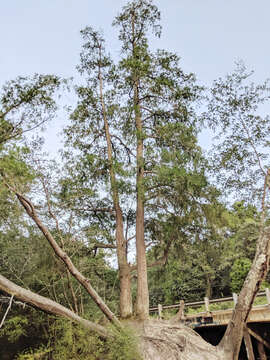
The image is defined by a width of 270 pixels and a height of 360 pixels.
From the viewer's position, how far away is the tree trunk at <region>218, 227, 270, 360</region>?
5641 mm

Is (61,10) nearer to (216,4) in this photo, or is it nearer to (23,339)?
(216,4)

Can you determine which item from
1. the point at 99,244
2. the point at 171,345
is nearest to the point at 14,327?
the point at 99,244

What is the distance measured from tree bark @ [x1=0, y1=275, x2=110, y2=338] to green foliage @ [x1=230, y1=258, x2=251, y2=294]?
38.9 feet

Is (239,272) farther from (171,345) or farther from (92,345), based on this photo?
(92,345)

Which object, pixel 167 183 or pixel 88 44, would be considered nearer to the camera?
pixel 167 183

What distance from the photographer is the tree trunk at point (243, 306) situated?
5.64 meters

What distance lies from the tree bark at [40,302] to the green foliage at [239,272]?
1186 centimetres

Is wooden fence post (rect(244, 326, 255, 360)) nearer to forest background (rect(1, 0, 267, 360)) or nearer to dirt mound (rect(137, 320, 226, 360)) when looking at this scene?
forest background (rect(1, 0, 267, 360))

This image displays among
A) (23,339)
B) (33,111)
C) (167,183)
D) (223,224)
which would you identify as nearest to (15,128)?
(33,111)

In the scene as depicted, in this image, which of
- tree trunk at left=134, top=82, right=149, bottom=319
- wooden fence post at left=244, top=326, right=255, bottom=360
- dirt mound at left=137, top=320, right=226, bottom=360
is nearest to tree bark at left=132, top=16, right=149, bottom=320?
tree trunk at left=134, top=82, right=149, bottom=319

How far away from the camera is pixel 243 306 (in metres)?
5.71

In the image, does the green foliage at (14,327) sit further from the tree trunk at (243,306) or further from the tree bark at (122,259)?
the tree trunk at (243,306)

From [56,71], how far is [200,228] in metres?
5.96

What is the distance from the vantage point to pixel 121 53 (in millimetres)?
9766
